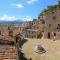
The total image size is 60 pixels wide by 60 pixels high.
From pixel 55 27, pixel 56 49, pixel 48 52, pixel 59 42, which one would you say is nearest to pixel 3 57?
pixel 48 52

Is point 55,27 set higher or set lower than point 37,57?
higher

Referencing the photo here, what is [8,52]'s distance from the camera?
24359 millimetres

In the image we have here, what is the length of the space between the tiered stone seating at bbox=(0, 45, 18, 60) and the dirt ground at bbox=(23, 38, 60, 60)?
5662 mm

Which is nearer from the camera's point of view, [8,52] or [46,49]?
[8,52]

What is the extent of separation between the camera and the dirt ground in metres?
31.1

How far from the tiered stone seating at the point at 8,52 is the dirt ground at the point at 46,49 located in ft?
18.6

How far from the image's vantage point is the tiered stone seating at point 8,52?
23.2 m

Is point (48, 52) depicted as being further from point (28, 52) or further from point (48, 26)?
point (48, 26)

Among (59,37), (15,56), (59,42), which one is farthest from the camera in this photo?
(59,37)

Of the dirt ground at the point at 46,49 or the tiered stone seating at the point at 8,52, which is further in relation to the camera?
the dirt ground at the point at 46,49

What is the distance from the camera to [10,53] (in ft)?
78.9

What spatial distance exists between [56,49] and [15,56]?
504 inches

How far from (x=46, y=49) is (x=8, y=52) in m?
10.9

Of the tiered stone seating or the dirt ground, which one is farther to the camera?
the dirt ground
